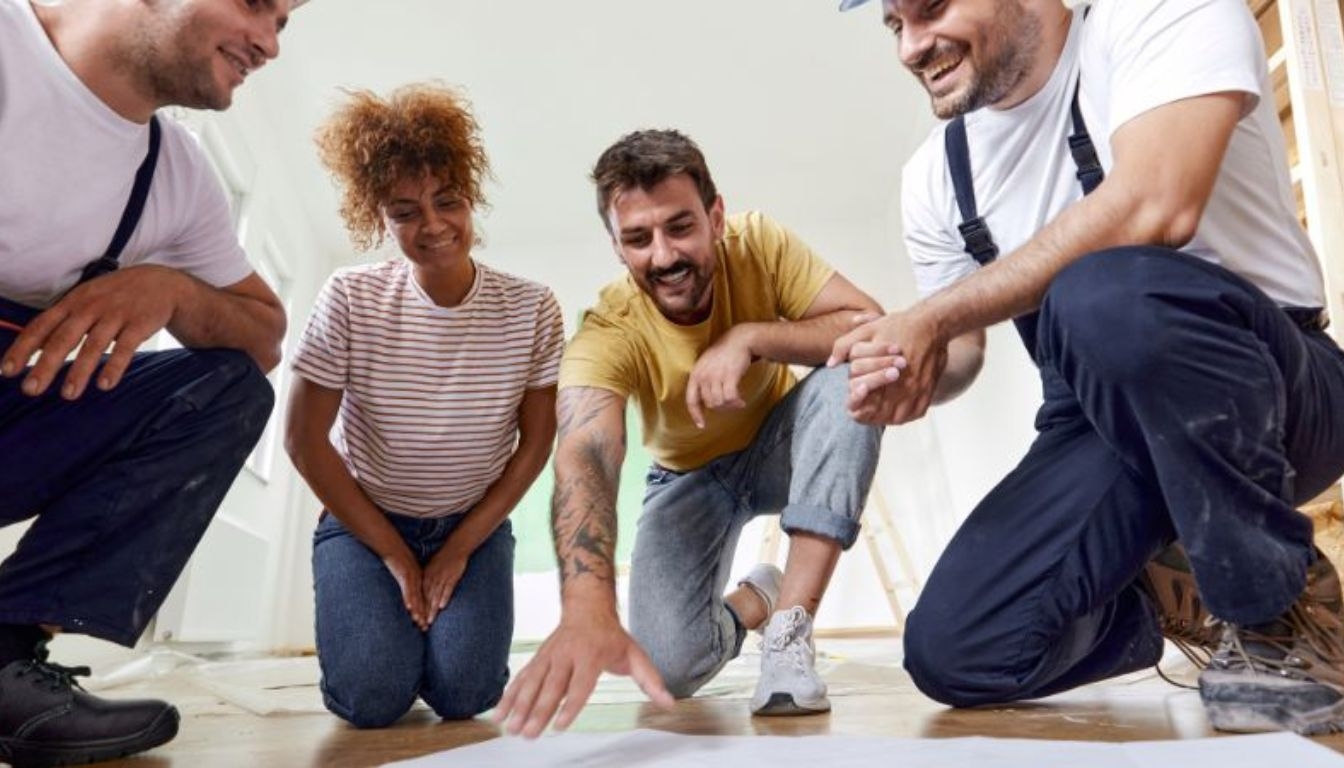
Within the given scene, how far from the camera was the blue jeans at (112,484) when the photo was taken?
100 cm

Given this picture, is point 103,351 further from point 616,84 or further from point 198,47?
point 616,84

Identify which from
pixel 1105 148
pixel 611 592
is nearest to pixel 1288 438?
pixel 1105 148

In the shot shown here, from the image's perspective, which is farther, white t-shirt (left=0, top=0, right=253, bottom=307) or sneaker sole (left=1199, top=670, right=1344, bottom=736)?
white t-shirt (left=0, top=0, right=253, bottom=307)

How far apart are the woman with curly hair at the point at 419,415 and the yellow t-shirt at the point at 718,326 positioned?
0.56 feet

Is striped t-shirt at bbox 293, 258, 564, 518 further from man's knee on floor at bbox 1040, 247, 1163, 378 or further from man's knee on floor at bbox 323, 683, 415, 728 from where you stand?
Answer: man's knee on floor at bbox 1040, 247, 1163, 378

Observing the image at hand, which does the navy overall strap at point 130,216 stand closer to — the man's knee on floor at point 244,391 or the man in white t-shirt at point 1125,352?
the man's knee on floor at point 244,391

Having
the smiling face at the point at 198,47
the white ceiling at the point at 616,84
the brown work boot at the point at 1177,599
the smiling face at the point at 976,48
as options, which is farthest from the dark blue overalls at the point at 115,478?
the white ceiling at the point at 616,84

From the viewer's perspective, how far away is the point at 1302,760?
2.34ft

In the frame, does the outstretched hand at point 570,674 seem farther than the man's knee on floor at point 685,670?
No

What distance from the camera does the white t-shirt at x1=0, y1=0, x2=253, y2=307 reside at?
1.06 metres

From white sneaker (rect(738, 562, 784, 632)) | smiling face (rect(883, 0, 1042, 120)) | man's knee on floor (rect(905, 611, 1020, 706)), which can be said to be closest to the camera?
man's knee on floor (rect(905, 611, 1020, 706))

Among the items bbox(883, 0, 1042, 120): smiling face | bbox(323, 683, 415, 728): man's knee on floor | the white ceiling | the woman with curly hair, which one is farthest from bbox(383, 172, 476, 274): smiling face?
the white ceiling

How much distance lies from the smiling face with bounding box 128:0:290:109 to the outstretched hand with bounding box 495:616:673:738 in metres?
0.74

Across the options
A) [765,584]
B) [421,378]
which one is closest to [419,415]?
[421,378]
